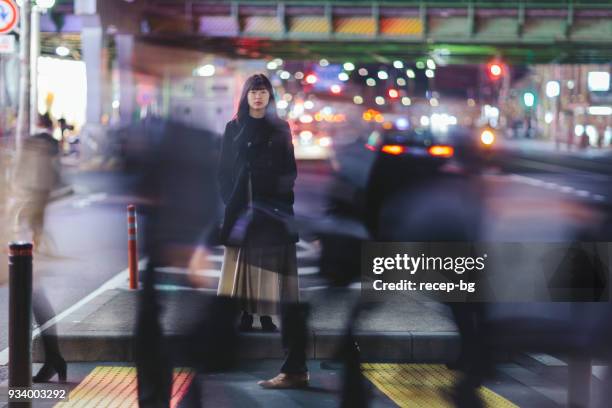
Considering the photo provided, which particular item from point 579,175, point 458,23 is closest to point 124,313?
point 579,175

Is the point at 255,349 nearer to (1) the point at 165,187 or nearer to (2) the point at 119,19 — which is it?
(1) the point at 165,187

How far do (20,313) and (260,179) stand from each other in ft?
5.99

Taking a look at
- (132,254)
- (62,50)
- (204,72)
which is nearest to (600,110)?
(62,50)

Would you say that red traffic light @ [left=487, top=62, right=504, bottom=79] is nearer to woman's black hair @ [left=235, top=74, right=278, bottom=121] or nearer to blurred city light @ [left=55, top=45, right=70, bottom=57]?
woman's black hair @ [left=235, top=74, right=278, bottom=121]

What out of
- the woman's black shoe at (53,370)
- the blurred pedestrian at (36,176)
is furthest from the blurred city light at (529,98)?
the woman's black shoe at (53,370)

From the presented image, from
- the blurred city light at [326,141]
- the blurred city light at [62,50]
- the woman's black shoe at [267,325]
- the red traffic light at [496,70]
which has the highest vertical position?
the blurred city light at [62,50]

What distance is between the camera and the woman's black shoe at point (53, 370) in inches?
259

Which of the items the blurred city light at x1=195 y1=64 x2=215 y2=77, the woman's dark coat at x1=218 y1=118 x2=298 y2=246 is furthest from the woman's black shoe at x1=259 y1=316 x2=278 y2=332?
the blurred city light at x1=195 y1=64 x2=215 y2=77

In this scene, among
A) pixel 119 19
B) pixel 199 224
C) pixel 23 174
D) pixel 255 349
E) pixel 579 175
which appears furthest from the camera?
pixel 119 19

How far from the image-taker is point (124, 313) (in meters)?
8.15

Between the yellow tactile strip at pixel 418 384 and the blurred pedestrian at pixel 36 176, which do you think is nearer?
the yellow tactile strip at pixel 418 384

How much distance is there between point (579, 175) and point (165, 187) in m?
A: 29.9

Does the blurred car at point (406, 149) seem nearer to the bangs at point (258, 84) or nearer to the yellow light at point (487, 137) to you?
the bangs at point (258, 84)

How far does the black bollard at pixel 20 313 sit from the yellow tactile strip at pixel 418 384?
2202mm
